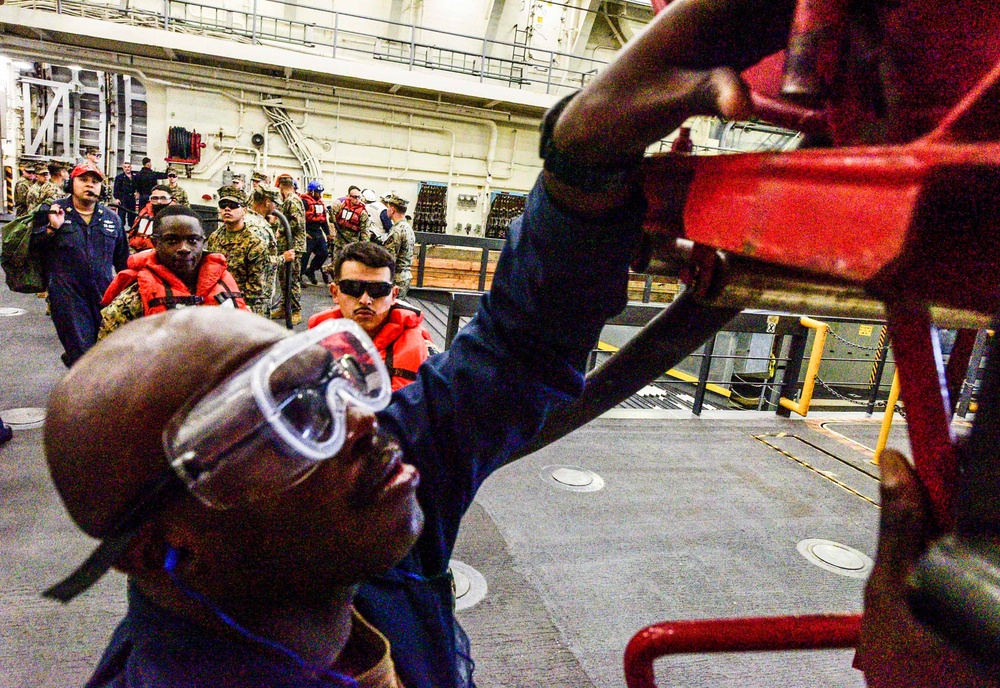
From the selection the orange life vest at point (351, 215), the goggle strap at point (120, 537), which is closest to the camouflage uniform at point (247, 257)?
the orange life vest at point (351, 215)

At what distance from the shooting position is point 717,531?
4363mm

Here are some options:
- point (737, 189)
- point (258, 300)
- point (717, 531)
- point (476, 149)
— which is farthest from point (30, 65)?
point (737, 189)

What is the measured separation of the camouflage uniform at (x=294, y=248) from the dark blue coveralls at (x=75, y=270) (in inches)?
95.5

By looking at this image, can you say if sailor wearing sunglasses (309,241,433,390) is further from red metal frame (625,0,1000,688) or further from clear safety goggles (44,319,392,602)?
red metal frame (625,0,1000,688)

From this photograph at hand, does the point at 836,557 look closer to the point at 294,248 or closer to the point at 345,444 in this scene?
the point at 345,444

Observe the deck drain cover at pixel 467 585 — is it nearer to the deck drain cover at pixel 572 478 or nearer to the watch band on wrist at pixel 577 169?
the deck drain cover at pixel 572 478

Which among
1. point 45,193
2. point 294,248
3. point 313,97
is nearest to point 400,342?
point 294,248

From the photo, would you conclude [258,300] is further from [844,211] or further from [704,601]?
[844,211]

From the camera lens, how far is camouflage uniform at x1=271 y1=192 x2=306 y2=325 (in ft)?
30.1

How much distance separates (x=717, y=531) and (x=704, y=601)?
89cm

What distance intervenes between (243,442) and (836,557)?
4416mm

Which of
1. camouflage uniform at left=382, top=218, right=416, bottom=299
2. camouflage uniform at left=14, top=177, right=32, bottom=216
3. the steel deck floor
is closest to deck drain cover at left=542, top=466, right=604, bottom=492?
the steel deck floor

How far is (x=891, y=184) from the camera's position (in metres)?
0.50

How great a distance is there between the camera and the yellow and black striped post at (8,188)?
17.9 m
